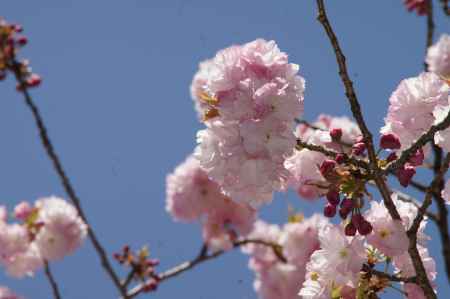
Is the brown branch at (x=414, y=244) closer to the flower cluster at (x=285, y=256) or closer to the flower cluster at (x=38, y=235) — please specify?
the flower cluster at (x=285, y=256)

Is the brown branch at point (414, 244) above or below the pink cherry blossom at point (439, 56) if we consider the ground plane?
below

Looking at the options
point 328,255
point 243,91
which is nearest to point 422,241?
point 328,255

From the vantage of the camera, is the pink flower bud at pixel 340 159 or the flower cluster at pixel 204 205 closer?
the pink flower bud at pixel 340 159

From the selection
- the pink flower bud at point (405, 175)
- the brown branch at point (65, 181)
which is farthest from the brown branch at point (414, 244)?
the brown branch at point (65, 181)

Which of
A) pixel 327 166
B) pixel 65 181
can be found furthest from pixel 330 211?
pixel 65 181

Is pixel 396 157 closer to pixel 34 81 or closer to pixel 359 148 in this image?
pixel 359 148

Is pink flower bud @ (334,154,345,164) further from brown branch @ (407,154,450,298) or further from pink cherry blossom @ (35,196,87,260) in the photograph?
pink cherry blossom @ (35,196,87,260)

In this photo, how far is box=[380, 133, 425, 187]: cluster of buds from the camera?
180cm

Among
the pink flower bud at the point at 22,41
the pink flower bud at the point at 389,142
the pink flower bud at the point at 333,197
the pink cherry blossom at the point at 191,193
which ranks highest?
the pink flower bud at the point at 22,41

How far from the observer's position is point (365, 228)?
6.01 feet

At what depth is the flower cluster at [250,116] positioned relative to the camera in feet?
5.83

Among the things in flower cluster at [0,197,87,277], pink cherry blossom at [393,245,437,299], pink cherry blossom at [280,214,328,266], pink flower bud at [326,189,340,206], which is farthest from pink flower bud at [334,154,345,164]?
pink cherry blossom at [280,214,328,266]

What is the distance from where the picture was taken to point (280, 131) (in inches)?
71.1

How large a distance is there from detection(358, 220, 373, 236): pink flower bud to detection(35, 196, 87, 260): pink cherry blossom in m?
3.17
